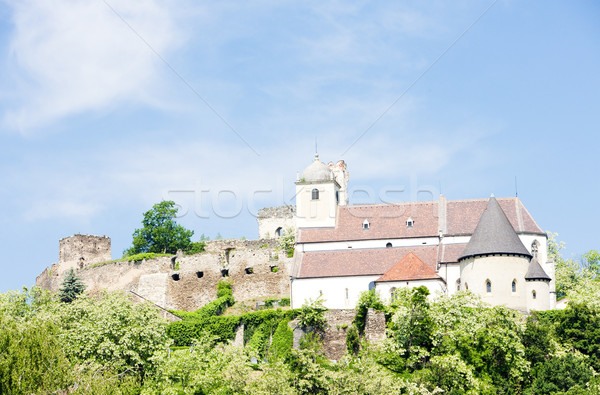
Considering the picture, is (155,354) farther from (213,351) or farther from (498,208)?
(498,208)

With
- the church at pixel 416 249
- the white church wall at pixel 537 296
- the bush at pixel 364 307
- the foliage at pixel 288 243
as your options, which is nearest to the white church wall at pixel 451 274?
the church at pixel 416 249

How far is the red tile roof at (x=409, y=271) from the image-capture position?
2677 inches

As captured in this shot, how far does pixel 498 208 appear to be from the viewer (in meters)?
71.4

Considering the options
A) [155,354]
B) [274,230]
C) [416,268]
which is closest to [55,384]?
[155,354]

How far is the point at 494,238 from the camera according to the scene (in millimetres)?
68438

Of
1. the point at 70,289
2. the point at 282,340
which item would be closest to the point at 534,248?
the point at 282,340

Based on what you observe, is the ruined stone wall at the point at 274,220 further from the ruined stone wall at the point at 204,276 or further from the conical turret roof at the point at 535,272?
the conical turret roof at the point at 535,272

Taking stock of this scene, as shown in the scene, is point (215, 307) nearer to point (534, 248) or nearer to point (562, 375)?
point (534, 248)

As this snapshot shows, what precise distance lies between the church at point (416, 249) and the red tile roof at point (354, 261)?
78 mm

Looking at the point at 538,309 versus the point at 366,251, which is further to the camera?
the point at 366,251

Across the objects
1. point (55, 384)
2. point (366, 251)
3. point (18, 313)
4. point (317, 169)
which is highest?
point (317, 169)

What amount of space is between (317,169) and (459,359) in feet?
100

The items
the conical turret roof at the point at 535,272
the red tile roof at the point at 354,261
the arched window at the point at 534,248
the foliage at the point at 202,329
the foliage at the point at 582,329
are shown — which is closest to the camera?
the foliage at the point at 582,329

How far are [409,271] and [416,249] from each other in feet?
22.9
